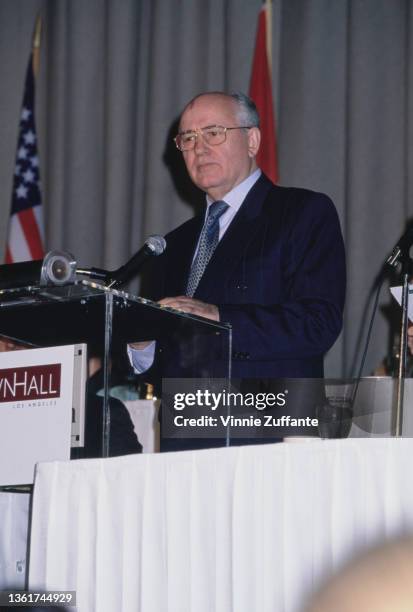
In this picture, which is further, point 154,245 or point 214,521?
point 154,245

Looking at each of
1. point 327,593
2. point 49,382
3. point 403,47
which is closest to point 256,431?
point 49,382

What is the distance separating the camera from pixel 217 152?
10.7 feet

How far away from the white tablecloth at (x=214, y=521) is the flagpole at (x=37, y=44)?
4.46 metres

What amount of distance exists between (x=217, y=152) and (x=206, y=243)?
0.32m

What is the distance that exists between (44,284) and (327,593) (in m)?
1.45

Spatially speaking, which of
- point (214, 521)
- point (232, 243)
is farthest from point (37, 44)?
point (214, 521)

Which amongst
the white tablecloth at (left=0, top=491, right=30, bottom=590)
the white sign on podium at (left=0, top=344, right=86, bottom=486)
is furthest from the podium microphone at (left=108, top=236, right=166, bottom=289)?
the white tablecloth at (left=0, top=491, right=30, bottom=590)

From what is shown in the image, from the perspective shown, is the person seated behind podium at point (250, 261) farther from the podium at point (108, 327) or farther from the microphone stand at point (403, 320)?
the microphone stand at point (403, 320)

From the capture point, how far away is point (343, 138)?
19.0 feet

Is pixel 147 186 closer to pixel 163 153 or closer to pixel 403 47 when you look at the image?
pixel 163 153

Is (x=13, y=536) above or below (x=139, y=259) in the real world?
below

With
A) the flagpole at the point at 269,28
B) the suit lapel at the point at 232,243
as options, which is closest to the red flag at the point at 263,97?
the flagpole at the point at 269,28

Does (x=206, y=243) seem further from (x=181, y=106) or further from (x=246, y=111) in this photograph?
(x=181, y=106)

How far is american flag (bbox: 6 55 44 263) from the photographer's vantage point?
5941 mm
